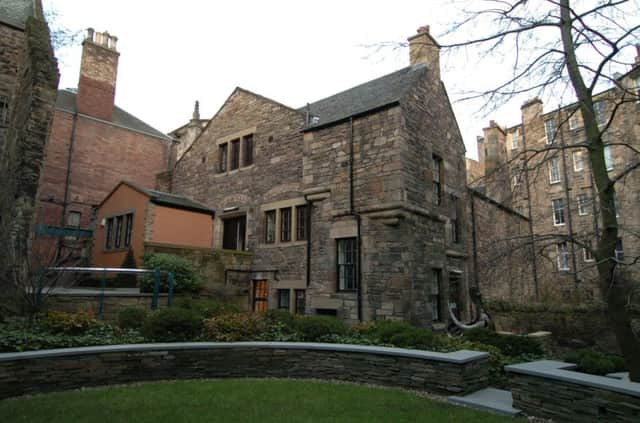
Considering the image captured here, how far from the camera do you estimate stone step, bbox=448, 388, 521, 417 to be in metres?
5.58

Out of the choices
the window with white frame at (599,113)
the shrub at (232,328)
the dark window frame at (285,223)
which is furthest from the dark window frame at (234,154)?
the window with white frame at (599,113)

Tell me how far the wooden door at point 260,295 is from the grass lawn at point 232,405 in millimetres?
9912

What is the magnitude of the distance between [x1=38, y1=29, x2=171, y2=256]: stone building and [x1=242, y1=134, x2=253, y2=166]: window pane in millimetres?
10397

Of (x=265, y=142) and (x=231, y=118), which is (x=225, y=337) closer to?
(x=265, y=142)

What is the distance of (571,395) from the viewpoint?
17.0ft

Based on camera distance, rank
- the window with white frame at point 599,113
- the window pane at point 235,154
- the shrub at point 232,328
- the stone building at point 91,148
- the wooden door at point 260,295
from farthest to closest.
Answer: the stone building at point 91,148 → the window pane at point 235,154 → the wooden door at point 260,295 → the shrub at point 232,328 → the window with white frame at point 599,113

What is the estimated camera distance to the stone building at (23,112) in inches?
448

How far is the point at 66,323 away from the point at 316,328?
16.7 feet

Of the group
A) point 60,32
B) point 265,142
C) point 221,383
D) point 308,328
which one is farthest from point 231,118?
point 221,383

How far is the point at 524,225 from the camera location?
2481 cm

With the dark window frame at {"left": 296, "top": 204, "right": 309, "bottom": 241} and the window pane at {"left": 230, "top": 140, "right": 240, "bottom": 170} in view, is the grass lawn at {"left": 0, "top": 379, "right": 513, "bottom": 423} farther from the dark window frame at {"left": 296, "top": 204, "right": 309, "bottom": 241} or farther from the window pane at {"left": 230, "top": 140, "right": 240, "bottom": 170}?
the window pane at {"left": 230, "top": 140, "right": 240, "bottom": 170}

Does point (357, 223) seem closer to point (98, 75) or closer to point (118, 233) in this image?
point (118, 233)

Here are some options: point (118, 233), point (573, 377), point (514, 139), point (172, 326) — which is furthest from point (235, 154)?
point (514, 139)

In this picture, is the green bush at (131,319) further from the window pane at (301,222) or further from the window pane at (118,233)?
the window pane at (118,233)
